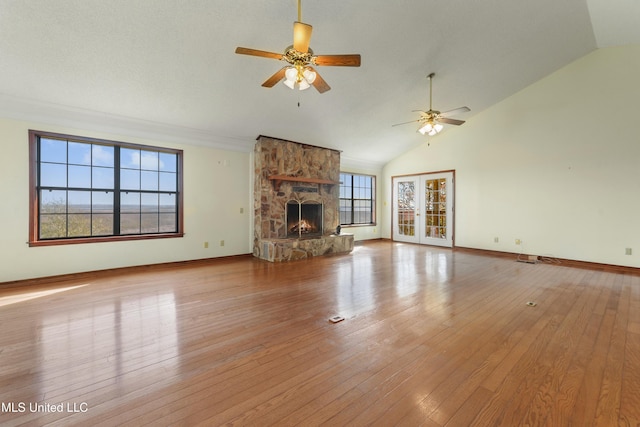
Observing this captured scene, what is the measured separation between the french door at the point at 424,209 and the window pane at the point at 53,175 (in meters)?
8.11

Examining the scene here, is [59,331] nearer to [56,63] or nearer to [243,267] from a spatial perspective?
[243,267]

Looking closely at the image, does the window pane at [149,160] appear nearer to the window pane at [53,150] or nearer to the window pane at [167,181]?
the window pane at [167,181]

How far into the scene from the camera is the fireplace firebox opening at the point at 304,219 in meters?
6.54

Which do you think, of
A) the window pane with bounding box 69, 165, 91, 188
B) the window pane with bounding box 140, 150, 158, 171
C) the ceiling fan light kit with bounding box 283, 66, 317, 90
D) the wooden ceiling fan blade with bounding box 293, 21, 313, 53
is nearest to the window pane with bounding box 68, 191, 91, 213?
the window pane with bounding box 69, 165, 91, 188

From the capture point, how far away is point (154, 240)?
5.12m

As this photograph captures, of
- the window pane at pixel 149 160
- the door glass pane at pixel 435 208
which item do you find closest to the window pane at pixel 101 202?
the window pane at pixel 149 160

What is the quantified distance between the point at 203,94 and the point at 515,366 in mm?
5148

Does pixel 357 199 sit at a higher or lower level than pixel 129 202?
higher

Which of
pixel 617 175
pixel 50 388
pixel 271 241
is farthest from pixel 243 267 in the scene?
pixel 617 175

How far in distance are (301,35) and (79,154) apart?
4464 mm

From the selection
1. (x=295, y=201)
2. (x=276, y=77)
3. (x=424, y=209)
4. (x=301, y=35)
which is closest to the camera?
(x=301, y=35)

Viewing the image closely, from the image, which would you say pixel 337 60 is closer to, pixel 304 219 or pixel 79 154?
pixel 304 219

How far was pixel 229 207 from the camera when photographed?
6.04m

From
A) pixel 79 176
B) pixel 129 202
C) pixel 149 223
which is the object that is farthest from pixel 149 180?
pixel 79 176
